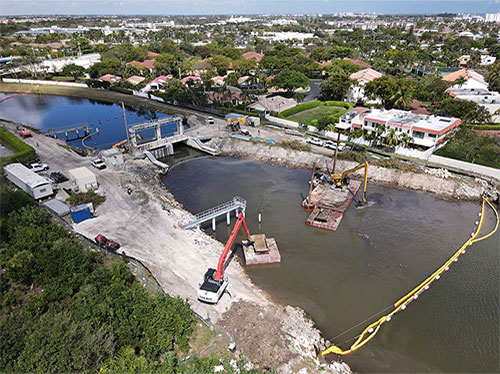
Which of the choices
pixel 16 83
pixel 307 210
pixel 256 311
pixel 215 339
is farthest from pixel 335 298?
pixel 16 83

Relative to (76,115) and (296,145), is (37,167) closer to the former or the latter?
(296,145)

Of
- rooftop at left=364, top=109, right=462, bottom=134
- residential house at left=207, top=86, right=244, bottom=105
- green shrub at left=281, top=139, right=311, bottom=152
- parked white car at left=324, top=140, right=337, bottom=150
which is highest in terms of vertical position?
rooftop at left=364, top=109, right=462, bottom=134

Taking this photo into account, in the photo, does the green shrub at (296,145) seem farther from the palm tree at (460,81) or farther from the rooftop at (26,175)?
the palm tree at (460,81)

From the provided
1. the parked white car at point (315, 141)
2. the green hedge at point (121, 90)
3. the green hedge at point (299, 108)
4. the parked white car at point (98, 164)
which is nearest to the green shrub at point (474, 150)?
the parked white car at point (315, 141)

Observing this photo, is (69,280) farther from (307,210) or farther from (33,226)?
(307,210)

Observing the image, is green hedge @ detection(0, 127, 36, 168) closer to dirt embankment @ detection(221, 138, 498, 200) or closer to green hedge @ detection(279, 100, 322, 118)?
dirt embankment @ detection(221, 138, 498, 200)

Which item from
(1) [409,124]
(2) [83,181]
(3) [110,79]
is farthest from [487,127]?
(3) [110,79]

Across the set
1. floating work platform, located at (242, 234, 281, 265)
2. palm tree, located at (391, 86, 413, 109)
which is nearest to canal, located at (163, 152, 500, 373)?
floating work platform, located at (242, 234, 281, 265)
